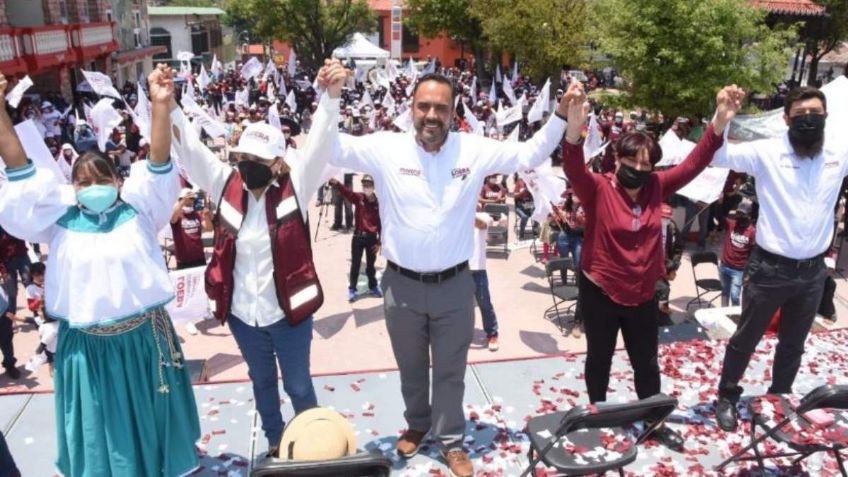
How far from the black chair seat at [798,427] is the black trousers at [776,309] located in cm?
31

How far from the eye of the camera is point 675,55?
11.1m

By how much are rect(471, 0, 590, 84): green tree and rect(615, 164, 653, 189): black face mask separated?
17.7 metres

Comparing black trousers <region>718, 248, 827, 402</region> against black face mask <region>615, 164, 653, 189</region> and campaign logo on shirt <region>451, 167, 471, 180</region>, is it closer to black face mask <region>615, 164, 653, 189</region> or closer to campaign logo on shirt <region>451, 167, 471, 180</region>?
black face mask <region>615, 164, 653, 189</region>

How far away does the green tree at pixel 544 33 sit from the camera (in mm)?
20859

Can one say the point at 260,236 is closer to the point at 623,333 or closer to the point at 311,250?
the point at 311,250

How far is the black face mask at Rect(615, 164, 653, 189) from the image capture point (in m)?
3.40

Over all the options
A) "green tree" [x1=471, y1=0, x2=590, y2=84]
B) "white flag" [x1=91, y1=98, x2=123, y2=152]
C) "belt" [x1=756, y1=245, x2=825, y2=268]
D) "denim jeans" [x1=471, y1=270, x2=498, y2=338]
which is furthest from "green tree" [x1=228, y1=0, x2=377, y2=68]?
"belt" [x1=756, y1=245, x2=825, y2=268]

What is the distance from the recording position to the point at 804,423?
3.44 metres

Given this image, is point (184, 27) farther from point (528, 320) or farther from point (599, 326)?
point (599, 326)

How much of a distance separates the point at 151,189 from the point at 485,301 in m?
4.06

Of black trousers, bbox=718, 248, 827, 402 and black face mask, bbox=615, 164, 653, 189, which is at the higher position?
black face mask, bbox=615, 164, 653, 189

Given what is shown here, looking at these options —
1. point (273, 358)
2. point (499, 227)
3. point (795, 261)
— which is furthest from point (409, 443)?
point (499, 227)

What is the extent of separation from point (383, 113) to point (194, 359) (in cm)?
1241

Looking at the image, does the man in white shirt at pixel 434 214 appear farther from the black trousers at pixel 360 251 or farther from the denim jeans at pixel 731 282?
the black trousers at pixel 360 251
